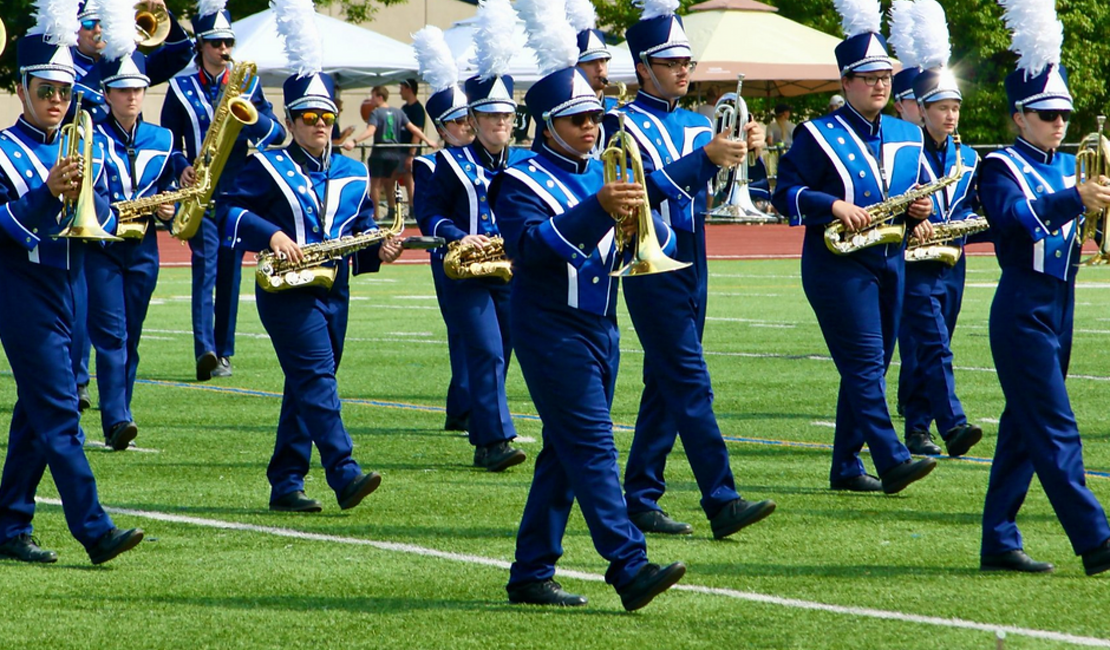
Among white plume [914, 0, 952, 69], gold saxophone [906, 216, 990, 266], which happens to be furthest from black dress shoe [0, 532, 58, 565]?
white plume [914, 0, 952, 69]

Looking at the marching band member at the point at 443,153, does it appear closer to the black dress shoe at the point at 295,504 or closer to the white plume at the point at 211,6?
the black dress shoe at the point at 295,504

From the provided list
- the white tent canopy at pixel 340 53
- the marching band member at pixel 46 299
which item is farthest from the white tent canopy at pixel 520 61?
the marching band member at pixel 46 299

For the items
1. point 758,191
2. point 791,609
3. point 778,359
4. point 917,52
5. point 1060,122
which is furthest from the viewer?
point 778,359

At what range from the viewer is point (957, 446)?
908 cm

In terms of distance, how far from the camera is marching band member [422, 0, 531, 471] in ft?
27.8

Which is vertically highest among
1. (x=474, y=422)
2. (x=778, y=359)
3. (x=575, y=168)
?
(x=575, y=168)

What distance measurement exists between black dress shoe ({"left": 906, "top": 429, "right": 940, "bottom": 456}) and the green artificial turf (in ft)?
0.86

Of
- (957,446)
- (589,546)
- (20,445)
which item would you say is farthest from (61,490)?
(957,446)

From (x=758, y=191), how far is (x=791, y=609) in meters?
3.32

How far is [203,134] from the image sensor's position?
1162cm

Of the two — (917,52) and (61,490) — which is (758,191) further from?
(61,490)

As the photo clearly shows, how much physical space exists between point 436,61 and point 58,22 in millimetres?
3479

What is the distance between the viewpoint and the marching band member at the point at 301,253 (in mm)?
7531

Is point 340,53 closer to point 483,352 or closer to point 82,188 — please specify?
point 483,352
